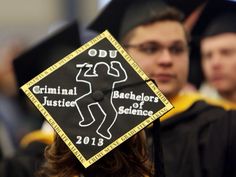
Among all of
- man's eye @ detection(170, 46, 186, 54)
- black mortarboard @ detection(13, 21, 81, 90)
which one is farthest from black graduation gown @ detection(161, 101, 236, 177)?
black mortarboard @ detection(13, 21, 81, 90)

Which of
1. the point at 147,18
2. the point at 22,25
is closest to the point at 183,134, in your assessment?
the point at 147,18

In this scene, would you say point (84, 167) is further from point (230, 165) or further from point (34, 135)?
point (34, 135)

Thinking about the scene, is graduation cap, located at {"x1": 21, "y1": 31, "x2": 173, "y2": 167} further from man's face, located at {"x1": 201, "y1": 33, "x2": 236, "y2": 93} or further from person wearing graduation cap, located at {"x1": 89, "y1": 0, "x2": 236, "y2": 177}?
man's face, located at {"x1": 201, "y1": 33, "x2": 236, "y2": 93}

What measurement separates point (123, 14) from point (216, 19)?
476 millimetres

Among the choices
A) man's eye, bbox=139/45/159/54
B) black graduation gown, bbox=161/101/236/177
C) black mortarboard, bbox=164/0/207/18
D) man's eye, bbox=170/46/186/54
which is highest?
black mortarboard, bbox=164/0/207/18

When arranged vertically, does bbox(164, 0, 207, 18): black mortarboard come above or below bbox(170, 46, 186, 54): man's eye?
above

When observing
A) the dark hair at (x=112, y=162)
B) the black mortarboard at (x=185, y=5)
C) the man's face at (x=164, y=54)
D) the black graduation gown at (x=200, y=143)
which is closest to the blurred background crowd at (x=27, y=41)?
the black mortarboard at (x=185, y=5)

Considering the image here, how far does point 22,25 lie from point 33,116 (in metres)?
5.43

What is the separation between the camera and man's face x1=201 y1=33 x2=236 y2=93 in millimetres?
4270

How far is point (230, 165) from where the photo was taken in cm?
367

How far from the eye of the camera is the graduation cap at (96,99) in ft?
10.2

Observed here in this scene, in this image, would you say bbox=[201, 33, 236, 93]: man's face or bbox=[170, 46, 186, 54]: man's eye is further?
bbox=[201, 33, 236, 93]: man's face

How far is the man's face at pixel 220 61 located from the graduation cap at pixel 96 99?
1164 mm

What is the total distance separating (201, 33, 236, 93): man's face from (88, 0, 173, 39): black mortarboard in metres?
0.33
